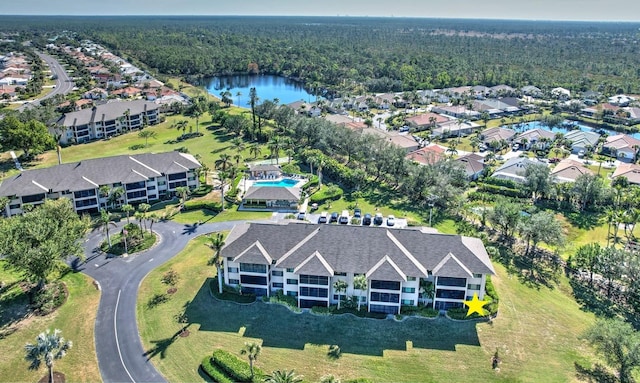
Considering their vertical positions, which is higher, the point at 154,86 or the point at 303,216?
A: the point at 154,86

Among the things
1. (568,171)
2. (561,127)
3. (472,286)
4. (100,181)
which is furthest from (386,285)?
(561,127)

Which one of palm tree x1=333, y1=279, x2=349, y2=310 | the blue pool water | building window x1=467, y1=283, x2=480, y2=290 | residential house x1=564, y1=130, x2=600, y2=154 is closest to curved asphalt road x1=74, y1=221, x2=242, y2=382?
the blue pool water

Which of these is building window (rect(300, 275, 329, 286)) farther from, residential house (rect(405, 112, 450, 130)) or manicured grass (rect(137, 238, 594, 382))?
residential house (rect(405, 112, 450, 130))

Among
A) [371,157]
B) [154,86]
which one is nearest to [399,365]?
[371,157]

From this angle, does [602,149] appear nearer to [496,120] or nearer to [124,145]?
[496,120]

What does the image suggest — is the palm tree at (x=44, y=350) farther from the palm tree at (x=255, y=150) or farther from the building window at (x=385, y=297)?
the palm tree at (x=255, y=150)
